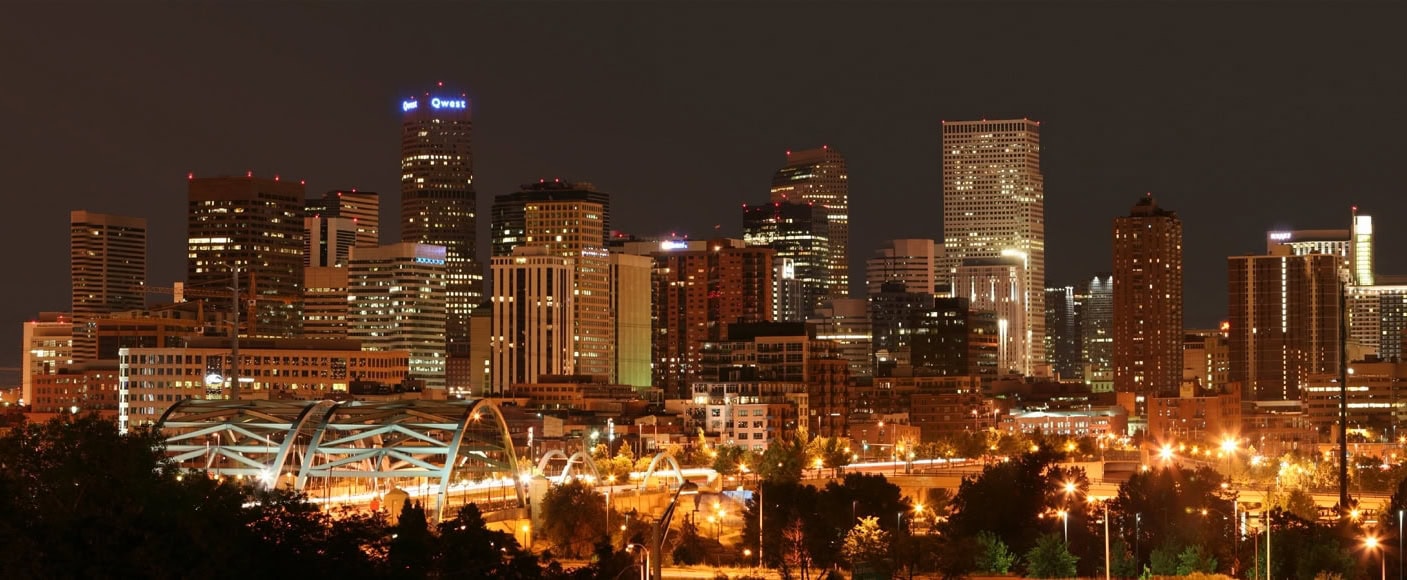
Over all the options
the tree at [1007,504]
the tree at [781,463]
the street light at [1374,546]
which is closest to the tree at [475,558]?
the street light at [1374,546]

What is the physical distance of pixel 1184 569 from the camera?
311 ft

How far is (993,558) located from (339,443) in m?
36.3

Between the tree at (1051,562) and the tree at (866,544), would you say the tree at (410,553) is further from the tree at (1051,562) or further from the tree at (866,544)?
the tree at (1051,562)

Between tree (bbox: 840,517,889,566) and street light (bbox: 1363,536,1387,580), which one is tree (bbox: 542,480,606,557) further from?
street light (bbox: 1363,536,1387,580)

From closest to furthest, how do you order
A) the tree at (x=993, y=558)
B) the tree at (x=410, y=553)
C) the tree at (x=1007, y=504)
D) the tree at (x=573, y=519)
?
the tree at (x=410, y=553) < the tree at (x=993, y=558) < the tree at (x=573, y=519) < the tree at (x=1007, y=504)

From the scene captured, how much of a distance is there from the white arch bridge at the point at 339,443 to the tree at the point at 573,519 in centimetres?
241

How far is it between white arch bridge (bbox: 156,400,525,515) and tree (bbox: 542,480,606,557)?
241 centimetres

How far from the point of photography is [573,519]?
112 meters

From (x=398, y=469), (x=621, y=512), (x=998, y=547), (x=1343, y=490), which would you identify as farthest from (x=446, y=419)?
(x=1343, y=490)

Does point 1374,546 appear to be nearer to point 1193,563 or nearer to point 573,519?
point 1193,563

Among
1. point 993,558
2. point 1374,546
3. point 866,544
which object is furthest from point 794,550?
point 1374,546

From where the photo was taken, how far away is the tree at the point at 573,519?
109 meters

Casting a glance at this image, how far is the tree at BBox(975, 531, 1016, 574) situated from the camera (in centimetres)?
10100

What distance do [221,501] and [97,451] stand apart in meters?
4.03
